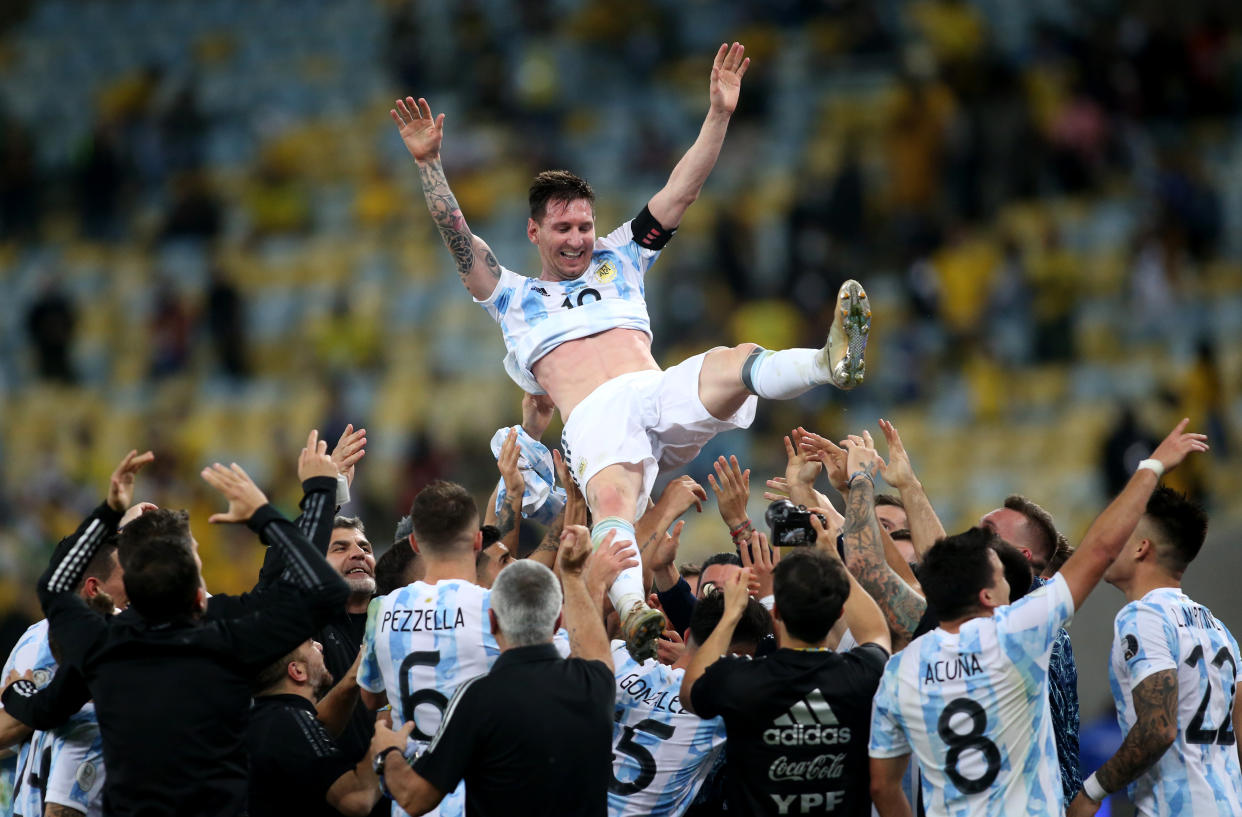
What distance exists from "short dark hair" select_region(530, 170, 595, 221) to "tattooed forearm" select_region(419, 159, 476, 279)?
0.32 meters

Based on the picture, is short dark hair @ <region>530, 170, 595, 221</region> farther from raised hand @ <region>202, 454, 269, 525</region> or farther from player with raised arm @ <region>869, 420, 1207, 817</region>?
player with raised arm @ <region>869, 420, 1207, 817</region>

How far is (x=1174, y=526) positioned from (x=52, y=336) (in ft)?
43.8

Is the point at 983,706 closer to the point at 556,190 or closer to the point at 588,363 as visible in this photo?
the point at 588,363

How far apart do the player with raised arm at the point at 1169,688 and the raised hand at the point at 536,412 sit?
2738 mm

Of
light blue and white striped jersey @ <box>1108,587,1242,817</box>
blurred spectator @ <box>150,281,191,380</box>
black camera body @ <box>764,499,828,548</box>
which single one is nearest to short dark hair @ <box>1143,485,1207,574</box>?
light blue and white striped jersey @ <box>1108,587,1242,817</box>

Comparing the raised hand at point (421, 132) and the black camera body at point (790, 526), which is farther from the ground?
the raised hand at point (421, 132)

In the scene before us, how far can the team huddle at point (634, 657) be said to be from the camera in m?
4.59

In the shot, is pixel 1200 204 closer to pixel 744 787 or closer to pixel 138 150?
pixel 744 787

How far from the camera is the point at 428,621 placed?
16.4 feet

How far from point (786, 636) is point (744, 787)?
1.69 feet

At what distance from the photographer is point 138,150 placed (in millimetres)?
17812

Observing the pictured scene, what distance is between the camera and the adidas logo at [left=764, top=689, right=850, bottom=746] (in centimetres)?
487

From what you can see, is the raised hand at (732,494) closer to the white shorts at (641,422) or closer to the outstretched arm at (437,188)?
the white shorts at (641,422)

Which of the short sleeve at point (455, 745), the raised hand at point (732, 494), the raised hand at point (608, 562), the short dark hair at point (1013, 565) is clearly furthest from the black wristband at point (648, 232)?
the short sleeve at point (455, 745)
